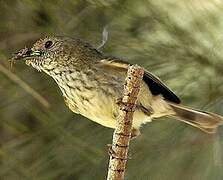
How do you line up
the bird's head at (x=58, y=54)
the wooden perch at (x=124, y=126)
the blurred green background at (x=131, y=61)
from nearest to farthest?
the wooden perch at (x=124, y=126) < the blurred green background at (x=131, y=61) < the bird's head at (x=58, y=54)

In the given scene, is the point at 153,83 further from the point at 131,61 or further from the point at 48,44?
the point at 48,44

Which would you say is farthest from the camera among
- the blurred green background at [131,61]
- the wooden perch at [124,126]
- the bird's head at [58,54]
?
the bird's head at [58,54]

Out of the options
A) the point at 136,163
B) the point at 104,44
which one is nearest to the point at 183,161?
the point at 136,163

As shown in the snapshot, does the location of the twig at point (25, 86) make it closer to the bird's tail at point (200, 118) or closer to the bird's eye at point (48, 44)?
the bird's eye at point (48, 44)

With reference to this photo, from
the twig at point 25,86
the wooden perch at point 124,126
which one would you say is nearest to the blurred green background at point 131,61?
the twig at point 25,86

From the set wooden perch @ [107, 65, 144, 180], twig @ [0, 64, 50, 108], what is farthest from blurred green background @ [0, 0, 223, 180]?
wooden perch @ [107, 65, 144, 180]

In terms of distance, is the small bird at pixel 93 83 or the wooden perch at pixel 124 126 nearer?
the wooden perch at pixel 124 126

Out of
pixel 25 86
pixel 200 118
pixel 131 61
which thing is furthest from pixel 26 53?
pixel 200 118
